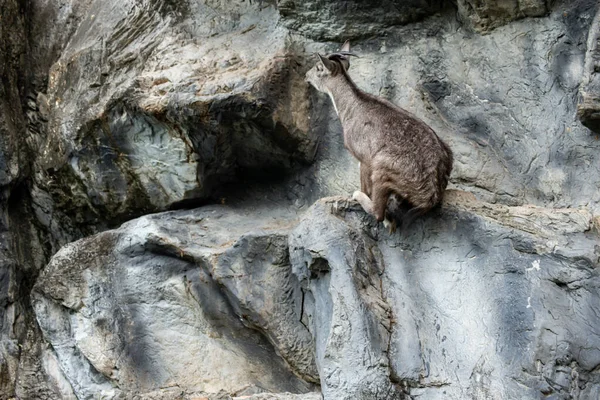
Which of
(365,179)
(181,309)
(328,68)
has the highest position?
(328,68)

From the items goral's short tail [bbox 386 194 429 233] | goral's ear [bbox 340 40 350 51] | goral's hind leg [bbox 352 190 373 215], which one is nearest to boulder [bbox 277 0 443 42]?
goral's ear [bbox 340 40 350 51]

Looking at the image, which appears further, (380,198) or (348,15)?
(348,15)

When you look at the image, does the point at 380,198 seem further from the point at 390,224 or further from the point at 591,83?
the point at 591,83

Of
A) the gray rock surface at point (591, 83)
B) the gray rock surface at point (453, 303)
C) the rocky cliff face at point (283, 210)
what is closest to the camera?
the gray rock surface at point (453, 303)

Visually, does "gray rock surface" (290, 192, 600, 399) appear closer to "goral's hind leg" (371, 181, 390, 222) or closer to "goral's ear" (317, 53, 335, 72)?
"goral's hind leg" (371, 181, 390, 222)

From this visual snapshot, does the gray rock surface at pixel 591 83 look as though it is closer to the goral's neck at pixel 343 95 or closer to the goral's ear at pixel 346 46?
the goral's neck at pixel 343 95

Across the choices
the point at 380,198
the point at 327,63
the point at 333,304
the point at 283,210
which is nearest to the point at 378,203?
the point at 380,198

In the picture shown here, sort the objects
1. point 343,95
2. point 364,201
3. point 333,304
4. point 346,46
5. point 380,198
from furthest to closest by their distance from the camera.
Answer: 1. point 346,46
2. point 343,95
3. point 364,201
4. point 380,198
5. point 333,304

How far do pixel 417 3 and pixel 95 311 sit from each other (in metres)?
4.06

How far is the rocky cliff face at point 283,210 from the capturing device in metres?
6.05

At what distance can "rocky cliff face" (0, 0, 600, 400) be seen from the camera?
6.05 m

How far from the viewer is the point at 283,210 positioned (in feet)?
26.3

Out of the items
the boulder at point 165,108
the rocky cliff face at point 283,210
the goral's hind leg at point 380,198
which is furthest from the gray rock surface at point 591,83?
the boulder at point 165,108

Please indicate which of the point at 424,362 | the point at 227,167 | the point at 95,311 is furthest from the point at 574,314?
the point at 95,311
